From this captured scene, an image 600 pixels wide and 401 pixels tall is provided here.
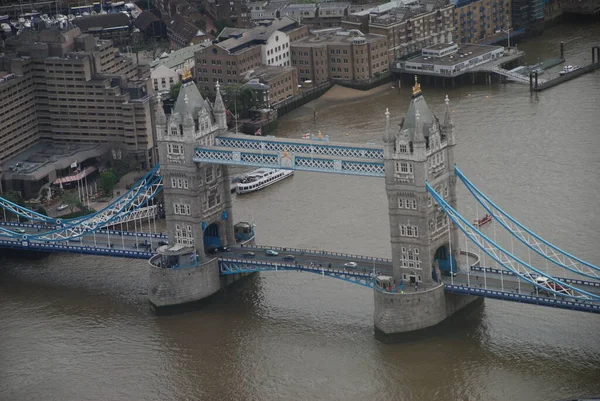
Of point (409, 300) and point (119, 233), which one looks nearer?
point (409, 300)

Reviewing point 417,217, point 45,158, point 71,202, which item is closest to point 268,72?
point 45,158

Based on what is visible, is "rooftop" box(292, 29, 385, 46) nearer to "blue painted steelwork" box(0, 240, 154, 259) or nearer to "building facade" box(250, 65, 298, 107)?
"building facade" box(250, 65, 298, 107)

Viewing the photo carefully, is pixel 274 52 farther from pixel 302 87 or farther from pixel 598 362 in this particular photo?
pixel 598 362

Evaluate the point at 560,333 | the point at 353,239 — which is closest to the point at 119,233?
the point at 353,239

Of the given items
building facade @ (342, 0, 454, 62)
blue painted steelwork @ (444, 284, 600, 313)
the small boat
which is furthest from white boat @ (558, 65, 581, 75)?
blue painted steelwork @ (444, 284, 600, 313)

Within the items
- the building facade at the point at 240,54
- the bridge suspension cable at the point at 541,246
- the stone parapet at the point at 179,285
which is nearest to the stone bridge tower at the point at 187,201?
the stone parapet at the point at 179,285

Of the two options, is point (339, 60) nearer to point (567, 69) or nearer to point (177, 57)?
point (177, 57)
